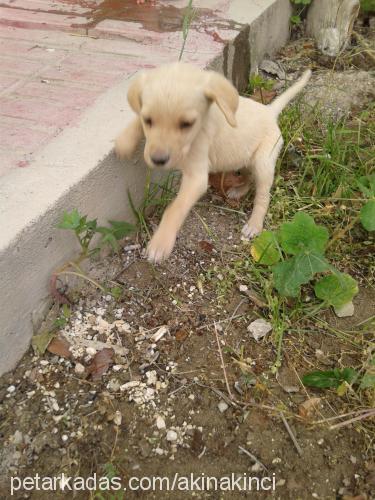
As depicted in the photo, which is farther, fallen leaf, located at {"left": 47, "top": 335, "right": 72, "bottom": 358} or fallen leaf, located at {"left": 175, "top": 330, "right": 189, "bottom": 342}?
fallen leaf, located at {"left": 175, "top": 330, "right": 189, "bottom": 342}

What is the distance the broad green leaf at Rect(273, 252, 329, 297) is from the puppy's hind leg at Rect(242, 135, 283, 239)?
64 centimetres

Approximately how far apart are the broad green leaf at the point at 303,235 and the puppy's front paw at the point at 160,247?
1.85ft

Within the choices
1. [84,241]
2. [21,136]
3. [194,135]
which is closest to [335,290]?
[194,135]

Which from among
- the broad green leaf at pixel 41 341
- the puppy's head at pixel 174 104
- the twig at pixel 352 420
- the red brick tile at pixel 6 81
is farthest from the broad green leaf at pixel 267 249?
the red brick tile at pixel 6 81

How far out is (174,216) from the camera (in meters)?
2.53

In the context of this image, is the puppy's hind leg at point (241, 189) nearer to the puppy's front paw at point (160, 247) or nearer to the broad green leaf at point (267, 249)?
the broad green leaf at point (267, 249)

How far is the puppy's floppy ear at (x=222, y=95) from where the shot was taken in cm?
236

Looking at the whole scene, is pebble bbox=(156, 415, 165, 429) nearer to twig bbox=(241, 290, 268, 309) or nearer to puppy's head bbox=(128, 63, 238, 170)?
twig bbox=(241, 290, 268, 309)

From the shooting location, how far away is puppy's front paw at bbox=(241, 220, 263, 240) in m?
3.05

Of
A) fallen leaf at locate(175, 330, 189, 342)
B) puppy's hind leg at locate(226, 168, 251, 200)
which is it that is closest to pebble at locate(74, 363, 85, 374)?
fallen leaf at locate(175, 330, 189, 342)

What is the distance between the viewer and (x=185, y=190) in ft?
8.70

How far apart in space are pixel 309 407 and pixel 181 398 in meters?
0.53

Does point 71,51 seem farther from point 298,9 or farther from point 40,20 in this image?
point 298,9

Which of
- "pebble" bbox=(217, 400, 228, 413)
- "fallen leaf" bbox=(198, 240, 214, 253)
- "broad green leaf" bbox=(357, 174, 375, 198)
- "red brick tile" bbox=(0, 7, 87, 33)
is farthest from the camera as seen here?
"red brick tile" bbox=(0, 7, 87, 33)
